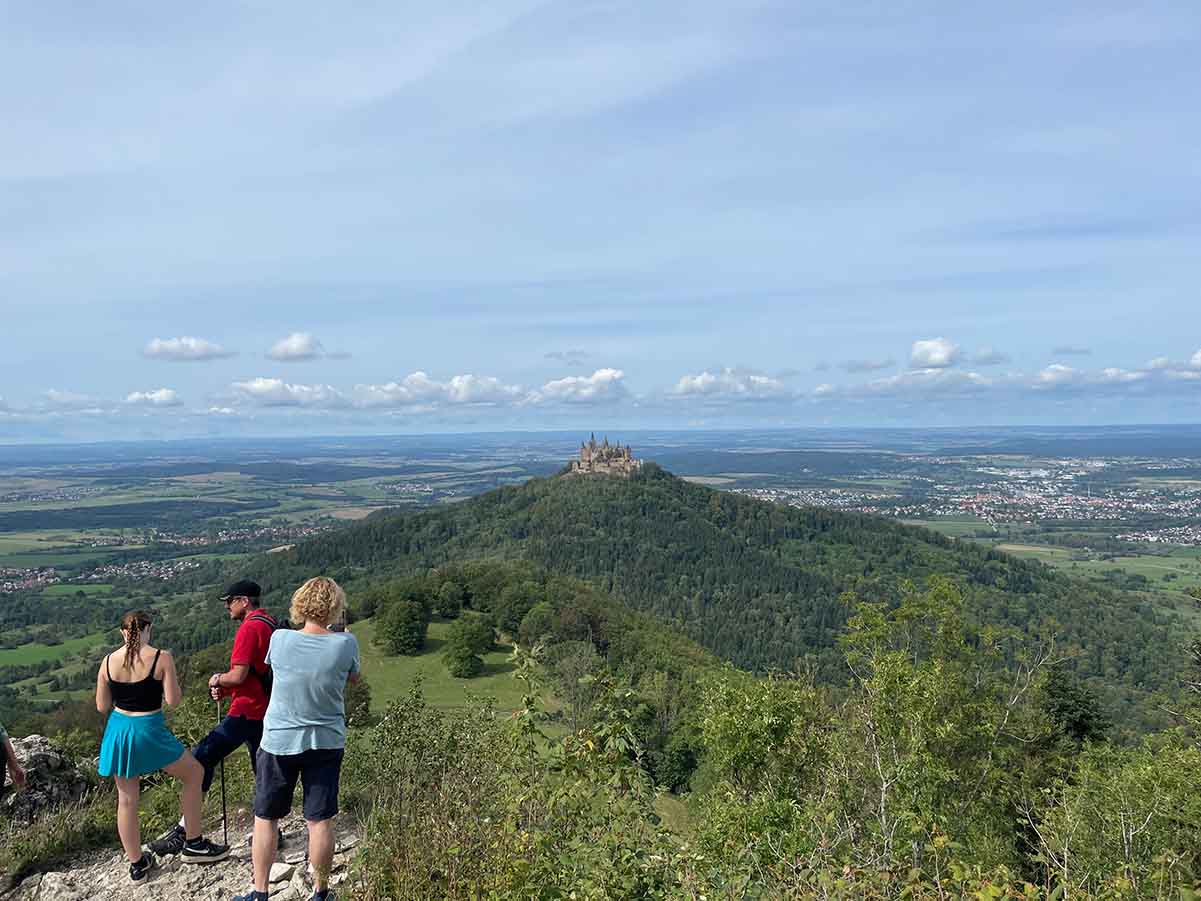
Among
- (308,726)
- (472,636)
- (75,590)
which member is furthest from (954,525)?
(308,726)

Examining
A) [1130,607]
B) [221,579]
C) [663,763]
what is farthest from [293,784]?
[221,579]

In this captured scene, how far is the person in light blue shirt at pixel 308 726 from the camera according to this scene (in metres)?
4.96

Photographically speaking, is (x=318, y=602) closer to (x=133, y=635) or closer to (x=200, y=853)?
(x=133, y=635)

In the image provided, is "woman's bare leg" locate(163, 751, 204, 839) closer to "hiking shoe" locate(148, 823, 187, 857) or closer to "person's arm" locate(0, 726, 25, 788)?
"hiking shoe" locate(148, 823, 187, 857)

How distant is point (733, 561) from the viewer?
132 meters

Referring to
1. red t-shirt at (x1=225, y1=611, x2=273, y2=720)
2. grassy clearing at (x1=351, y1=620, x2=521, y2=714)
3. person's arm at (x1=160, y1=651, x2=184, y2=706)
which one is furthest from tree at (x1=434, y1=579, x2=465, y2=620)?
person's arm at (x1=160, y1=651, x2=184, y2=706)

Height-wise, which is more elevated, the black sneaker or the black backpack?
the black backpack

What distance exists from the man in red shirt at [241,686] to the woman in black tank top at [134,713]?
0.34 m

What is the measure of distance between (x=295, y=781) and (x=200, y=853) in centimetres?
181

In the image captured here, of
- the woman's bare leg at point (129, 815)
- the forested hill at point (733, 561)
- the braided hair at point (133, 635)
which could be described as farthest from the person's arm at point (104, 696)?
the forested hill at point (733, 561)

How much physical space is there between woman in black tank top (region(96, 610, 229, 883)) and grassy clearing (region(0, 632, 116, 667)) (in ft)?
317

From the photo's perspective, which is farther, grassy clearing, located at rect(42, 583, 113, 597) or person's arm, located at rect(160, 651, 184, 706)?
grassy clearing, located at rect(42, 583, 113, 597)

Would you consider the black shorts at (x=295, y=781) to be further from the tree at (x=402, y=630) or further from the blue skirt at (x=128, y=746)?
the tree at (x=402, y=630)

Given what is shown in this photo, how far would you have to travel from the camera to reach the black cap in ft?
19.2
